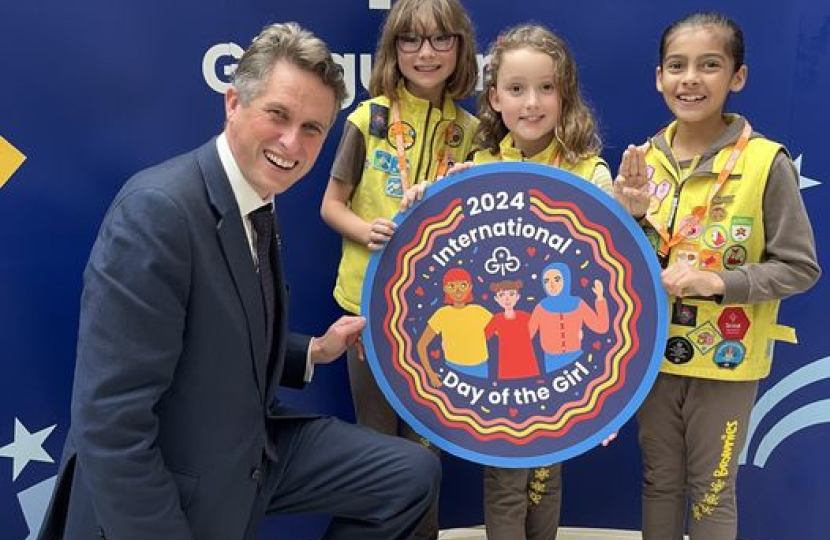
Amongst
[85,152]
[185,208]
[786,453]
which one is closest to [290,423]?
[185,208]

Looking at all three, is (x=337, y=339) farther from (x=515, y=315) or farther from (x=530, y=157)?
(x=530, y=157)

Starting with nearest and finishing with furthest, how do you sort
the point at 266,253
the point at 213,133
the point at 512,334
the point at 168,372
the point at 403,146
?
the point at 168,372 < the point at 266,253 < the point at 512,334 < the point at 403,146 < the point at 213,133

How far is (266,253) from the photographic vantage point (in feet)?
7.22

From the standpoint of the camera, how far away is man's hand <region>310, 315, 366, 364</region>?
8.16 feet

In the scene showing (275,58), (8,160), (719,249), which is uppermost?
(275,58)

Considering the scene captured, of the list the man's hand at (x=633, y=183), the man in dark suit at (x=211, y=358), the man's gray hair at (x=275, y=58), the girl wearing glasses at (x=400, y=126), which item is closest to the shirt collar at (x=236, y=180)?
the man in dark suit at (x=211, y=358)

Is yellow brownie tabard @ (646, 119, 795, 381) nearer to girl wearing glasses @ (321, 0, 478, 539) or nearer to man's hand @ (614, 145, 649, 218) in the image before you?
man's hand @ (614, 145, 649, 218)

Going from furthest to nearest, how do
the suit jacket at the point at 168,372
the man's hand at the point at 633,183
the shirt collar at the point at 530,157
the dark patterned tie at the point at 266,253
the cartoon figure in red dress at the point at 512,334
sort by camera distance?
the shirt collar at the point at 530,157 < the cartoon figure in red dress at the point at 512,334 < the man's hand at the point at 633,183 < the dark patterned tie at the point at 266,253 < the suit jacket at the point at 168,372

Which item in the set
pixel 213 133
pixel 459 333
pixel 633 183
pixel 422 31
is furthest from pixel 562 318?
pixel 213 133

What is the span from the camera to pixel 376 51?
2852mm

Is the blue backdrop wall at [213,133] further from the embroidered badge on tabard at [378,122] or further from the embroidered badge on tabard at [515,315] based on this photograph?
the embroidered badge on tabard at [515,315]

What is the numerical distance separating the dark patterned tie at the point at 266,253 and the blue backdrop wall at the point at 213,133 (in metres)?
0.72

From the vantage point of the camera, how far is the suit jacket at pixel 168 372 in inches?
72.1

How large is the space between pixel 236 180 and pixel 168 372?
18.6 inches
